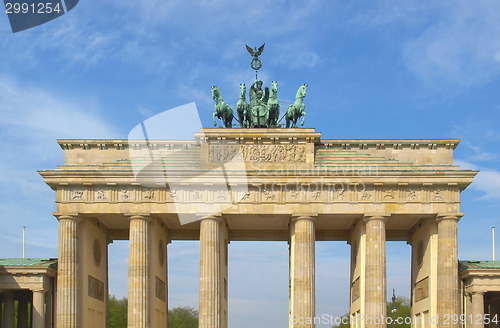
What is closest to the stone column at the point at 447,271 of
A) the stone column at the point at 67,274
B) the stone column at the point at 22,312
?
the stone column at the point at 67,274

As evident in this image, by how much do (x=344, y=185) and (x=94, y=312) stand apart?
19270mm

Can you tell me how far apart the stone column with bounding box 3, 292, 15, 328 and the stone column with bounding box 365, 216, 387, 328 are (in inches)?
929

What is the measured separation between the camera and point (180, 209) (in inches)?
1800

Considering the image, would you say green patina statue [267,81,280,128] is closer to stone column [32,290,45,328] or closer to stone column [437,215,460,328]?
stone column [437,215,460,328]

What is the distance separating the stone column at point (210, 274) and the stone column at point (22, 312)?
1428 centimetres

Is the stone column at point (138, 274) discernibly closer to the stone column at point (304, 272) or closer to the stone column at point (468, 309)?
the stone column at point (304, 272)

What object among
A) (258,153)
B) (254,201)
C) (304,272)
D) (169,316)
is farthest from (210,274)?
(169,316)

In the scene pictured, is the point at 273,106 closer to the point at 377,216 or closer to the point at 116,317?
the point at 377,216

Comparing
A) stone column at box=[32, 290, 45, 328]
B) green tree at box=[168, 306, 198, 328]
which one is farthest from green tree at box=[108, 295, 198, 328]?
stone column at box=[32, 290, 45, 328]

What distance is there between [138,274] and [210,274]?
466 cm

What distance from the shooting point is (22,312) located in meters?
50.7

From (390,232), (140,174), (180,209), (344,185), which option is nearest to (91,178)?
(140,174)

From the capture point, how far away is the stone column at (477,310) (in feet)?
146

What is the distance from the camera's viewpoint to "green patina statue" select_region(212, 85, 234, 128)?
48.5m
